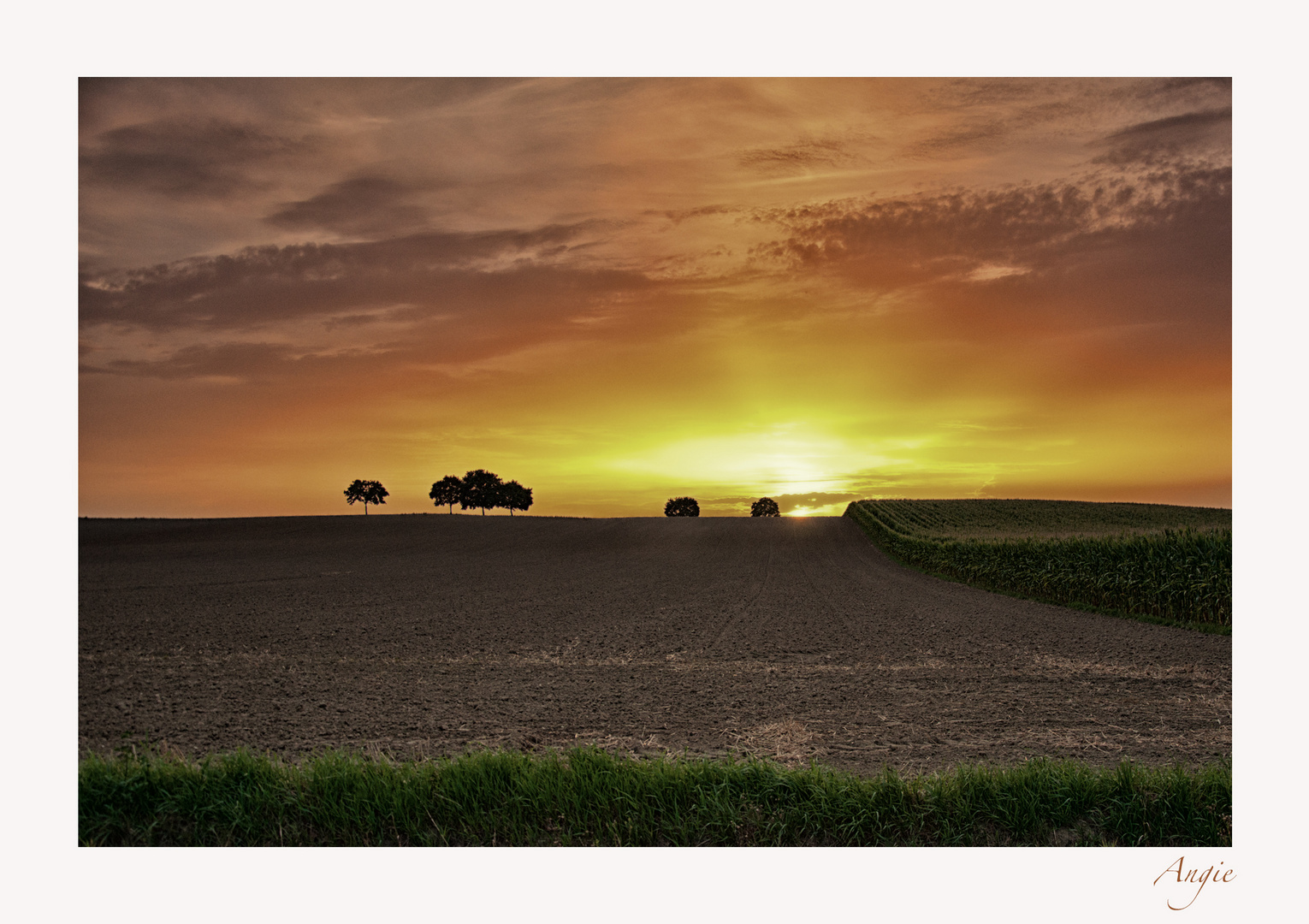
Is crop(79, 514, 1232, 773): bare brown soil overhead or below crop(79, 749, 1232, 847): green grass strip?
below

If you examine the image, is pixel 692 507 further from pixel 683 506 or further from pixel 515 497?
pixel 515 497

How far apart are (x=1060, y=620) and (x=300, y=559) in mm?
35288

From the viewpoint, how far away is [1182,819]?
6211mm

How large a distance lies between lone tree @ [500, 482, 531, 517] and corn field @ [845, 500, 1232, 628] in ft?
251

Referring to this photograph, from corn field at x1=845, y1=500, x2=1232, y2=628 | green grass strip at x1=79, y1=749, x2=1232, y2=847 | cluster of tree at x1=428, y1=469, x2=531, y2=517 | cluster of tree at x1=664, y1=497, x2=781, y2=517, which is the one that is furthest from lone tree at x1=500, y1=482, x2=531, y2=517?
green grass strip at x1=79, y1=749, x2=1232, y2=847

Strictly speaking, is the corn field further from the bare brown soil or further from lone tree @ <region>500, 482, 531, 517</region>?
lone tree @ <region>500, 482, 531, 517</region>

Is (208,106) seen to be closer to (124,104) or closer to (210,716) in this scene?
(124,104)

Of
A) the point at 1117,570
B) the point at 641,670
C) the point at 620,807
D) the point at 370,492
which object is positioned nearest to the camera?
the point at 620,807

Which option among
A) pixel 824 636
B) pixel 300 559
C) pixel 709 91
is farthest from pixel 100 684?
pixel 300 559

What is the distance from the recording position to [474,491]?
101 metres

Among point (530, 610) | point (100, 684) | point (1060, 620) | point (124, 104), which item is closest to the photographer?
point (124, 104)

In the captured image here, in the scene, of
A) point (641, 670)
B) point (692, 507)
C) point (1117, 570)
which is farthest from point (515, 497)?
point (641, 670)

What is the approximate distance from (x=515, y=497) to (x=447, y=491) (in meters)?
9.08

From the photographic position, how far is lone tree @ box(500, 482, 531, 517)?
10288cm
